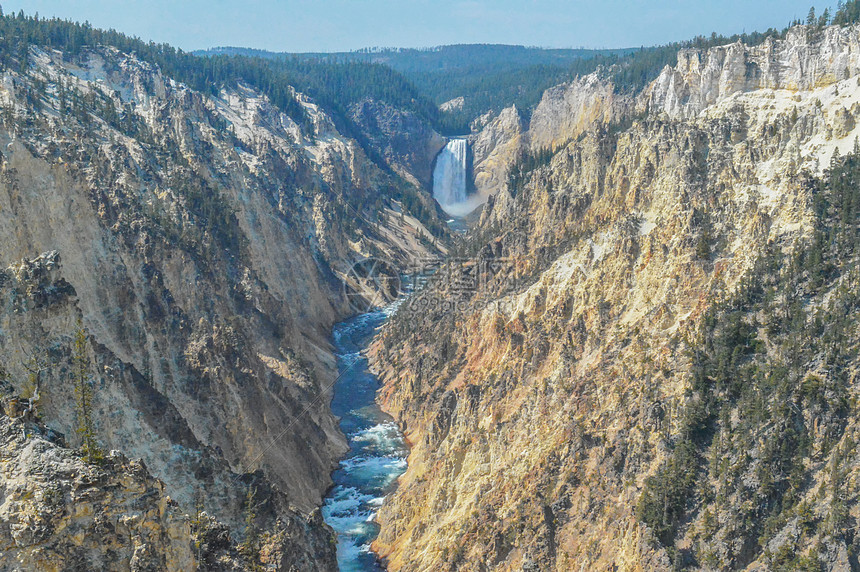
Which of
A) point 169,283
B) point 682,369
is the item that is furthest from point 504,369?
point 169,283

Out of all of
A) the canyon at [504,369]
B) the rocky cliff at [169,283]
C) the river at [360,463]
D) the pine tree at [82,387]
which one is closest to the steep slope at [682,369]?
the canyon at [504,369]

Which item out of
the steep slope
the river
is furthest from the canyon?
the river

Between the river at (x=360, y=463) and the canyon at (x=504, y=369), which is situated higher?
the canyon at (x=504, y=369)

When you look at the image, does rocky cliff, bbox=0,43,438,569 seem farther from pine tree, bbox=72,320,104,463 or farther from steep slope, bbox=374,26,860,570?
steep slope, bbox=374,26,860,570

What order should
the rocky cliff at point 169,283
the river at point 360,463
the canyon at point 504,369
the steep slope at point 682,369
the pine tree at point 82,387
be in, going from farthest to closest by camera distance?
the river at point 360,463, the rocky cliff at point 169,283, the steep slope at point 682,369, the canyon at point 504,369, the pine tree at point 82,387

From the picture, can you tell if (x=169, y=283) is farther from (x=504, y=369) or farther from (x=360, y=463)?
(x=504, y=369)

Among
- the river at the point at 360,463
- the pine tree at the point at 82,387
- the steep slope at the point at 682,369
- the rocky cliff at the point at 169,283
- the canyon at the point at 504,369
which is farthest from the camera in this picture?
the river at the point at 360,463

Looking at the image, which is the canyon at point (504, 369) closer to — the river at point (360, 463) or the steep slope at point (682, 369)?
the steep slope at point (682, 369)
